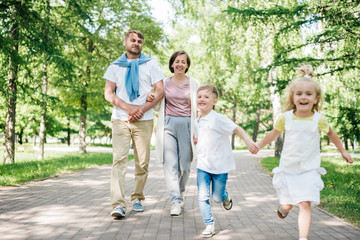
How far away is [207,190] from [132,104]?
1.71 m

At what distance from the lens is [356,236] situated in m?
3.95

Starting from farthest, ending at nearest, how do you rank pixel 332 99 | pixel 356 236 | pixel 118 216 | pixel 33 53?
pixel 332 99, pixel 33 53, pixel 118 216, pixel 356 236

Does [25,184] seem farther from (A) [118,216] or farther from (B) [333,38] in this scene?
(B) [333,38]

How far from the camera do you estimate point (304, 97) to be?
340 cm

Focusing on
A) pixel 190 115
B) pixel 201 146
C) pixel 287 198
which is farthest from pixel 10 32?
pixel 287 198

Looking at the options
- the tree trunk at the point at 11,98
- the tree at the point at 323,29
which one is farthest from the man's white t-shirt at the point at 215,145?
the tree trunk at the point at 11,98

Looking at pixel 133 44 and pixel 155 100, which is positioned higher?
pixel 133 44

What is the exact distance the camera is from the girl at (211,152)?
12.9 feet

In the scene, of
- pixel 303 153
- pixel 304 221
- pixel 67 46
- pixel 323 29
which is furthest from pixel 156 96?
pixel 67 46

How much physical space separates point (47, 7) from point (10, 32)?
1.35 m

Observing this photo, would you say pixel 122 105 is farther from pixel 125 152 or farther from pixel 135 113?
pixel 125 152

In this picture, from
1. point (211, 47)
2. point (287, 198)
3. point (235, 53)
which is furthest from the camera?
point (235, 53)

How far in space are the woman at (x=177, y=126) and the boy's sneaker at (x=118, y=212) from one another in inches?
27.5

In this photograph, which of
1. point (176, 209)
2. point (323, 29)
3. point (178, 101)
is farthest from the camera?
point (323, 29)
